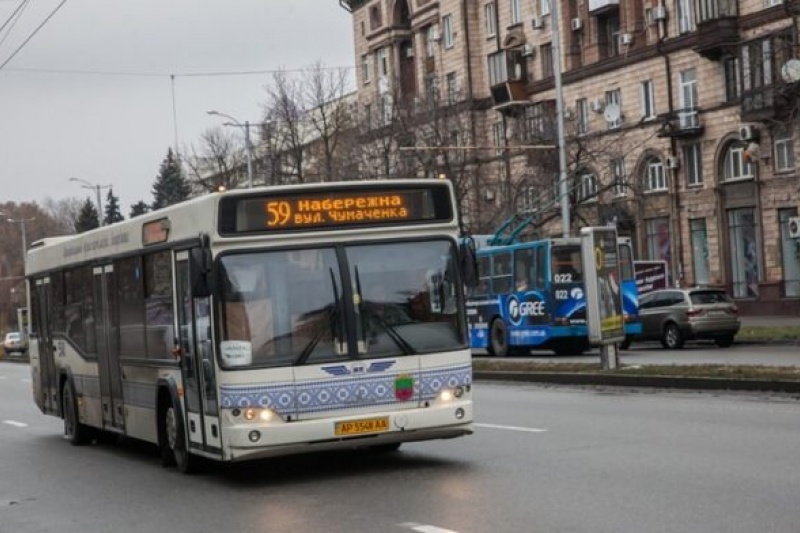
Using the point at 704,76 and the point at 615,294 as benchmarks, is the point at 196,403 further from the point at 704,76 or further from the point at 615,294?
the point at 704,76

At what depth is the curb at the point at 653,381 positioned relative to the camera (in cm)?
1927

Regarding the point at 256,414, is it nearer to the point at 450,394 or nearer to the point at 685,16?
the point at 450,394

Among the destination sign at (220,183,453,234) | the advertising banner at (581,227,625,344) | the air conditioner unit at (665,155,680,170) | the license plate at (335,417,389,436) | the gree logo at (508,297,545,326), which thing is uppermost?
the air conditioner unit at (665,155,680,170)

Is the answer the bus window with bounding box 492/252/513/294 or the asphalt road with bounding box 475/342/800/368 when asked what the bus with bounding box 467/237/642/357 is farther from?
the asphalt road with bounding box 475/342/800/368

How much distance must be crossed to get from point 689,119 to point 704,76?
172cm

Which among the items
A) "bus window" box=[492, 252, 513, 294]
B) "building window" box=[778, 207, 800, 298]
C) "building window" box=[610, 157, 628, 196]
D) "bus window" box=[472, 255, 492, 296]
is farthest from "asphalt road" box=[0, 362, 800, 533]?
"building window" box=[610, 157, 628, 196]

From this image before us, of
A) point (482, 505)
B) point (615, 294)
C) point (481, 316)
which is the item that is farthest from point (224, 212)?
point (481, 316)

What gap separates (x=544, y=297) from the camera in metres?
35.9

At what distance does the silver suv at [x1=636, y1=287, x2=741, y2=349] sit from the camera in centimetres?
3716

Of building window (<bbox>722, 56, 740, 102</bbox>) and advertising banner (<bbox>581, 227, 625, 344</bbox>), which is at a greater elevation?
building window (<bbox>722, 56, 740, 102</bbox>)

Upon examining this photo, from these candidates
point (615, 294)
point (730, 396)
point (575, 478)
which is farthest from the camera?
point (615, 294)

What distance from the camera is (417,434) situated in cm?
1270

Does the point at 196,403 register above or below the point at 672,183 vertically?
below

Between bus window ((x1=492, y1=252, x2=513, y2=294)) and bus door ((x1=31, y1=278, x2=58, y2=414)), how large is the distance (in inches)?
725
